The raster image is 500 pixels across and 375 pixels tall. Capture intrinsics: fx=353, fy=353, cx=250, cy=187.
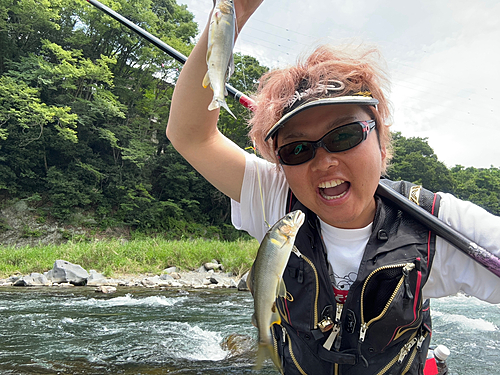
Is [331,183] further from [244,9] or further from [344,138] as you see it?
[244,9]

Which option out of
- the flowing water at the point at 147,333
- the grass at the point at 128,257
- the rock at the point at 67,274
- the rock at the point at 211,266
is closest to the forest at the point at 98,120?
the grass at the point at 128,257

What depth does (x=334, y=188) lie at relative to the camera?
1.82 metres

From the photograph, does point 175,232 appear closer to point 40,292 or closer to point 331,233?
point 40,292

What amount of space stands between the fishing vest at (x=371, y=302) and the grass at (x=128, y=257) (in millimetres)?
10583

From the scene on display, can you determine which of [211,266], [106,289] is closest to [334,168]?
[106,289]

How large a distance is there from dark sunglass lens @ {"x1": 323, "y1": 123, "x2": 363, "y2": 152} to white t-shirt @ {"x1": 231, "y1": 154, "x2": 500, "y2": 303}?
54cm

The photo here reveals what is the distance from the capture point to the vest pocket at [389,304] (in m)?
1.86

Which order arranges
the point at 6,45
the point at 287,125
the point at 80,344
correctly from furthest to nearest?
the point at 6,45
the point at 80,344
the point at 287,125

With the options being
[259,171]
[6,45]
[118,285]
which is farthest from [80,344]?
[6,45]

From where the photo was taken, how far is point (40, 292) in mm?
9000

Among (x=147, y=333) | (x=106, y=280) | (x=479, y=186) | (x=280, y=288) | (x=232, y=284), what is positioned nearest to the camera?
(x=280, y=288)

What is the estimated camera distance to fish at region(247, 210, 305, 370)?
1.59 metres

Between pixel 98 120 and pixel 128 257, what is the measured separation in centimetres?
1353

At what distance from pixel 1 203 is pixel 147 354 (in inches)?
789
